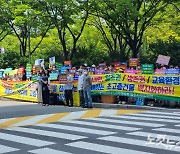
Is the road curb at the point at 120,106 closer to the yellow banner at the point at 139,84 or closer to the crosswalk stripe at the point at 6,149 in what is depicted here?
the yellow banner at the point at 139,84

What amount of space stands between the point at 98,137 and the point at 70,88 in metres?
9.11

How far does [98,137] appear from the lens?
862 cm

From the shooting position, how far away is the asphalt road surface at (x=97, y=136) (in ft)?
24.0

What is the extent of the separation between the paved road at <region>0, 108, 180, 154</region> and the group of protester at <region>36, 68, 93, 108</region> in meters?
4.37

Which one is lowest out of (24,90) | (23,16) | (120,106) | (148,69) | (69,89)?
(120,106)

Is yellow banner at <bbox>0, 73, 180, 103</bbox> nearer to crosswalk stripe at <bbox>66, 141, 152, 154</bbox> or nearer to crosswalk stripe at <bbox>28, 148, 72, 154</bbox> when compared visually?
crosswalk stripe at <bbox>66, 141, 152, 154</bbox>

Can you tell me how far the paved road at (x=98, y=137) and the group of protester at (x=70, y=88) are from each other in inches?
172

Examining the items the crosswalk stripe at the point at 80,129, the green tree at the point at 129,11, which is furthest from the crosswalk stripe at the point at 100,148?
the green tree at the point at 129,11

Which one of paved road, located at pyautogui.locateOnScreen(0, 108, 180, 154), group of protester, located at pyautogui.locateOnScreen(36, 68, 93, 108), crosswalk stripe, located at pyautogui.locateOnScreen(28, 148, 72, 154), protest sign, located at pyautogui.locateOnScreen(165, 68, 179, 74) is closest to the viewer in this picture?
crosswalk stripe, located at pyautogui.locateOnScreen(28, 148, 72, 154)

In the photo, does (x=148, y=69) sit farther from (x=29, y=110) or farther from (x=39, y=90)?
(x=39, y=90)

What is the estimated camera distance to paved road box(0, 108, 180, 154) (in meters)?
7.32

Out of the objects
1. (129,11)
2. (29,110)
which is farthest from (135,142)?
(129,11)

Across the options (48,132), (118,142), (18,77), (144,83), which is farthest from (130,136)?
(18,77)

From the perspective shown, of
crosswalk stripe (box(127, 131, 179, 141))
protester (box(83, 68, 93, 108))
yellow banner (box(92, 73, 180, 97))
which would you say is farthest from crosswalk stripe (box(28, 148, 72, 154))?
protester (box(83, 68, 93, 108))
